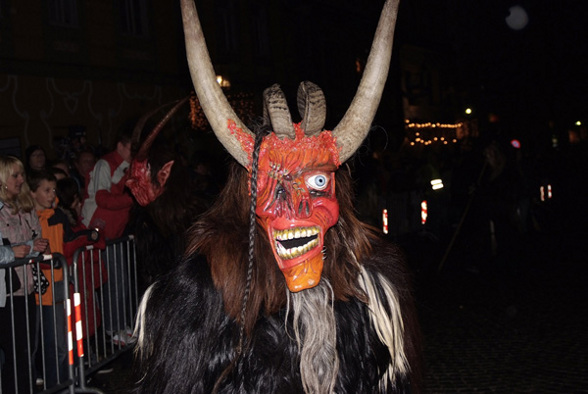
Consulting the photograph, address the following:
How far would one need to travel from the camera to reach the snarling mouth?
2713mm

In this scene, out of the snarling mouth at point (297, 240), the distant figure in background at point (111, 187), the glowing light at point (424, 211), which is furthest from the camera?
the glowing light at point (424, 211)

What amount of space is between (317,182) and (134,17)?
48.4ft

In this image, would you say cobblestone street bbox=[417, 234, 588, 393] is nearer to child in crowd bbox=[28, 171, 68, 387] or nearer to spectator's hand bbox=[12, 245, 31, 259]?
child in crowd bbox=[28, 171, 68, 387]

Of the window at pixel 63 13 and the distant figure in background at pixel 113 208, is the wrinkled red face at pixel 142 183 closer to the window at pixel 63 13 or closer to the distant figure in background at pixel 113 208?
the distant figure in background at pixel 113 208

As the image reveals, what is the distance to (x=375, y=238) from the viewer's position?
125 inches

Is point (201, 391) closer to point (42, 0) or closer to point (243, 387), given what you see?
point (243, 387)

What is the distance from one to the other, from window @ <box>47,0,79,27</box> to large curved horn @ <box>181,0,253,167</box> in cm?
1217

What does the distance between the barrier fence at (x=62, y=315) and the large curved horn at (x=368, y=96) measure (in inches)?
109

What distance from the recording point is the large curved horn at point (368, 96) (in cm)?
285

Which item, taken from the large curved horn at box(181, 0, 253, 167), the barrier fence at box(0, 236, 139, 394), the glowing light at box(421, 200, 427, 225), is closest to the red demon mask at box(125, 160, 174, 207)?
the barrier fence at box(0, 236, 139, 394)

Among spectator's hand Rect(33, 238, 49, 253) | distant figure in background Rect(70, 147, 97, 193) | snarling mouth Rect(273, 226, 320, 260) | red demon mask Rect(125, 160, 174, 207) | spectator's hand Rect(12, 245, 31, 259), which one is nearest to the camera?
snarling mouth Rect(273, 226, 320, 260)

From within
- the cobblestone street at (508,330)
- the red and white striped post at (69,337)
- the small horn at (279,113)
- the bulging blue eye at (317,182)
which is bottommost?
the cobblestone street at (508,330)

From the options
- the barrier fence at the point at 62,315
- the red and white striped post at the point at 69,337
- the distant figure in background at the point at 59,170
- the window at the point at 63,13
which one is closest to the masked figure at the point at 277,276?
the barrier fence at the point at 62,315

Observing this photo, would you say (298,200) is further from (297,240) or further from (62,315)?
(62,315)
